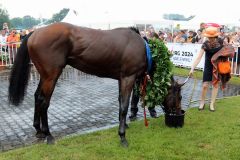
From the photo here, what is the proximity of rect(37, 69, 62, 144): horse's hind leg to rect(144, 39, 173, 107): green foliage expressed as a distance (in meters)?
1.79

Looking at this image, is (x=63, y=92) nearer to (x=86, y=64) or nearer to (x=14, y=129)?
(x=14, y=129)

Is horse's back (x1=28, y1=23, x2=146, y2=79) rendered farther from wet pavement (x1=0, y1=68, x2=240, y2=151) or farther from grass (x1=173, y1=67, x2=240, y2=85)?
grass (x1=173, y1=67, x2=240, y2=85)

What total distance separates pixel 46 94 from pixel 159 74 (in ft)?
6.91

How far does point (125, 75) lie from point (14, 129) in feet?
8.92

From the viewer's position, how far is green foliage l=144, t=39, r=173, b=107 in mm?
5836

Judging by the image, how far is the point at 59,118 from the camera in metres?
7.25

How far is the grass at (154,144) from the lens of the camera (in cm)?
490

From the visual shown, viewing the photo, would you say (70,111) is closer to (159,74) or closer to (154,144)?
(159,74)

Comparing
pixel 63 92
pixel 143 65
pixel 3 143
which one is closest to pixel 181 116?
pixel 143 65

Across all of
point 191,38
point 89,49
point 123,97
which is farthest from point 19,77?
point 191,38

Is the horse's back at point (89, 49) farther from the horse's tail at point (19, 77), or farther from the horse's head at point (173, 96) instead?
the horse's head at point (173, 96)

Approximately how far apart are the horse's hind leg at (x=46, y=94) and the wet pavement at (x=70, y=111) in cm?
38

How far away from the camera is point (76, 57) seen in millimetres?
5285

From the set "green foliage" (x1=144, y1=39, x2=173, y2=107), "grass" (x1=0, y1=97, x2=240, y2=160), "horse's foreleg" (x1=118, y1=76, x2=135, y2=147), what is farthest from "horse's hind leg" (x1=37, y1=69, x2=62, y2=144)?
"green foliage" (x1=144, y1=39, x2=173, y2=107)
